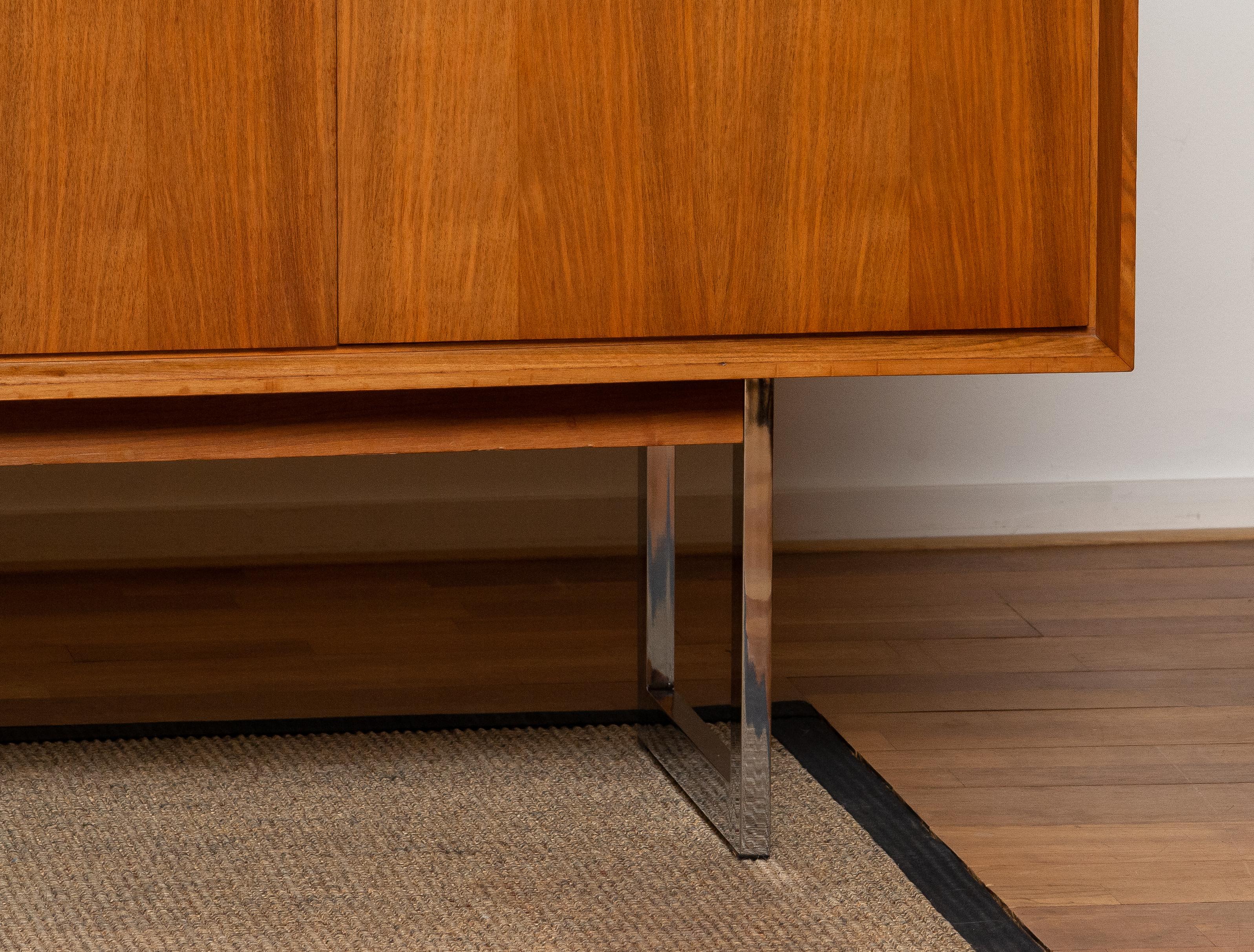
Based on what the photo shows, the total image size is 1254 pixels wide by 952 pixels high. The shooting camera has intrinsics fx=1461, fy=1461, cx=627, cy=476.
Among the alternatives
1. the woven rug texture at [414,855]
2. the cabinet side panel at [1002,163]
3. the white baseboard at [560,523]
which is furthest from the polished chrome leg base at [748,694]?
the white baseboard at [560,523]

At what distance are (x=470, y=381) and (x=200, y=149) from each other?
226mm

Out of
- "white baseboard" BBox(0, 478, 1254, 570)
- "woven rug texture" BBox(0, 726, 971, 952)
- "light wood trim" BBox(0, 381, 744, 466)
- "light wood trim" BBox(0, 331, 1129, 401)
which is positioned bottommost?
"woven rug texture" BBox(0, 726, 971, 952)

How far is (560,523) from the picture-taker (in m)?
2.17

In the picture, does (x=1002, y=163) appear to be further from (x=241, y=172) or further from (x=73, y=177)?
(x=73, y=177)

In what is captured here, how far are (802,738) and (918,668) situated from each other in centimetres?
28

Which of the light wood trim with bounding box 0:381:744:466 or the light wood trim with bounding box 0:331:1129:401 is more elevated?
the light wood trim with bounding box 0:331:1129:401

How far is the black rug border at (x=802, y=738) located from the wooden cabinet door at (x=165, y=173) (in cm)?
49

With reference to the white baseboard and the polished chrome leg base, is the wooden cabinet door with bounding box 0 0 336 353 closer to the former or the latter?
the polished chrome leg base

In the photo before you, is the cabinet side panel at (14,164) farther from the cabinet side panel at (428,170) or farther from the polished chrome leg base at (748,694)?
the polished chrome leg base at (748,694)

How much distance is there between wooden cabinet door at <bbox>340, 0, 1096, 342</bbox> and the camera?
951mm

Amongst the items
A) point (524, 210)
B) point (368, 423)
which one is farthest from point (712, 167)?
point (368, 423)

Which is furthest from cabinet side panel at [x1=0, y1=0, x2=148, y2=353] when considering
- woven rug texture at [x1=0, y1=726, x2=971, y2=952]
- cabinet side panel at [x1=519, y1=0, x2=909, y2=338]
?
woven rug texture at [x1=0, y1=726, x2=971, y2=952]

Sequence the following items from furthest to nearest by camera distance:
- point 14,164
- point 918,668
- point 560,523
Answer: point 560,523, point 918,668, point 14,164

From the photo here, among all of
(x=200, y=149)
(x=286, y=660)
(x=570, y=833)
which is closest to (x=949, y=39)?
(x=200, y=149)
